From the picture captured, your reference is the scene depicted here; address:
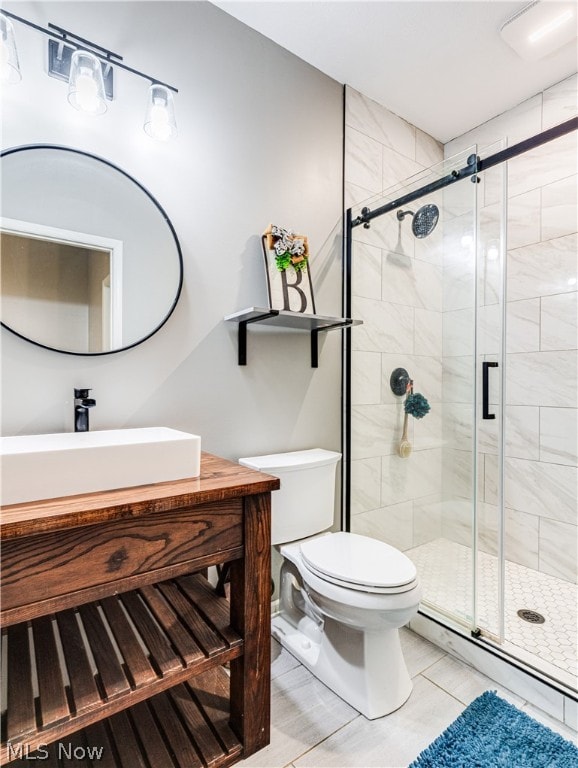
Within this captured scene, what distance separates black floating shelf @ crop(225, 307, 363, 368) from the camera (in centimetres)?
158

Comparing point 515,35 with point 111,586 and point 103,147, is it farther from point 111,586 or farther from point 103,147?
point 111,586

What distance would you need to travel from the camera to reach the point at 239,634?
41.5 inches

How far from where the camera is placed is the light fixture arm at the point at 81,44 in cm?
126

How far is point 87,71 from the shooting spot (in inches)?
49.8

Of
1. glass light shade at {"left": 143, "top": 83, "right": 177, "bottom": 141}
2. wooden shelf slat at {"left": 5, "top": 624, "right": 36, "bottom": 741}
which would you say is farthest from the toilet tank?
glass light shade at {"left": 143, "top": 83, "right": 177, "bottom": 141}

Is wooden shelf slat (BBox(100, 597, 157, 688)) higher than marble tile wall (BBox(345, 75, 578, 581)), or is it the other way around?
marble tile wall (BBox(345, 75, 578, 581))

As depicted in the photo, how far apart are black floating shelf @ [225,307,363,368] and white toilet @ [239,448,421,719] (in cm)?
50

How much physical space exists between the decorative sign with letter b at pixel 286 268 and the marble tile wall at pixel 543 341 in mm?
1170

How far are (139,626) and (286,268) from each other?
140 cm

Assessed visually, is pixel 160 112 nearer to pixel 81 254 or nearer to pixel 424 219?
pixel 81 254

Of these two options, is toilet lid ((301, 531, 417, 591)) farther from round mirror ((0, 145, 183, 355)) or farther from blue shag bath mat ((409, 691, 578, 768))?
round mirror ((0, 145, 183, 355))

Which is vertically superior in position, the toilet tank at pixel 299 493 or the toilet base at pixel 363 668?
the toilet tank at pixel 299 493

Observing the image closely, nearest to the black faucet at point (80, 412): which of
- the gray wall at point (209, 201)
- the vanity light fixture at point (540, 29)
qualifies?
the gray wall at point (209, 201)

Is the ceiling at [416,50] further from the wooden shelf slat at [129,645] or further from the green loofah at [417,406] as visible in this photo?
the wooden shelf slat at [129,645]
